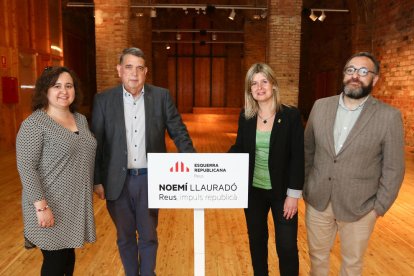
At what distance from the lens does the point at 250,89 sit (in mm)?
2400

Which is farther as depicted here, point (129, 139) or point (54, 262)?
point (129, 139)

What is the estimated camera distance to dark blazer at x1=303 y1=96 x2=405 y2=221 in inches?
85.8

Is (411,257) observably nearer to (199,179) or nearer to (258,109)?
(258,109)

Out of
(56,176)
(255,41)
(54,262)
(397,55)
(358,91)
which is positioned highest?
(255,41)

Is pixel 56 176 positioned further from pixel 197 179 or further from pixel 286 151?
pixel 286 151

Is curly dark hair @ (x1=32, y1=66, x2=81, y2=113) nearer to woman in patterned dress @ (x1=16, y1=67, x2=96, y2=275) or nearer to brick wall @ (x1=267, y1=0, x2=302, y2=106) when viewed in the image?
woman in patterned dress @ (x1=16, y1=67, x2=96, y2=275)

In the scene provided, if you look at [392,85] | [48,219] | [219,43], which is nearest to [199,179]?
[48,219]

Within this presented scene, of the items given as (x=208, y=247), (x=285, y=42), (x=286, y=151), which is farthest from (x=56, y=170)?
(x=285, y=42)

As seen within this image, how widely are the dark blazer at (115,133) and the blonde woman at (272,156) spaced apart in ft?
1.95

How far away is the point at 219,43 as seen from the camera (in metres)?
22.4

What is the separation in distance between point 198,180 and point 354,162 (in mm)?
975

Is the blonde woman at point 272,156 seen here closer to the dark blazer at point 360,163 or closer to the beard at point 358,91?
the dark blazer at point 360,163

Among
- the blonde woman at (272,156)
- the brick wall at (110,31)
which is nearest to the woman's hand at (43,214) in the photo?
the blonde woman at (272,156)

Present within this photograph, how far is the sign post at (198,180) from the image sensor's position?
199 centimetres
